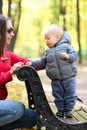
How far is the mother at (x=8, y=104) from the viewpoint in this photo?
4.39 metres

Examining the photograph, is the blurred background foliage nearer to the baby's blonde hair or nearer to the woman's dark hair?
the baby's blonde hair

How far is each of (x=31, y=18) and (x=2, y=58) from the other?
46.6 metres

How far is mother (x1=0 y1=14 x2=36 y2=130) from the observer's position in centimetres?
439

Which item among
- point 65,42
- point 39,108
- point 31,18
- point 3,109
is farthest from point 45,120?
point 31,18

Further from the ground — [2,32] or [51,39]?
[2,32]

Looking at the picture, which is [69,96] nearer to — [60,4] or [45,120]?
[45,120]

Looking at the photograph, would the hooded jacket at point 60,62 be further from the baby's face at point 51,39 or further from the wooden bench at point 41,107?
the wooden bench at point 41,107

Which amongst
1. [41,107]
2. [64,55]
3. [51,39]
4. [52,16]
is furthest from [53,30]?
[52,16]

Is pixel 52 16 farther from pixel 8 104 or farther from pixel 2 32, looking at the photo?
pixel 8 104

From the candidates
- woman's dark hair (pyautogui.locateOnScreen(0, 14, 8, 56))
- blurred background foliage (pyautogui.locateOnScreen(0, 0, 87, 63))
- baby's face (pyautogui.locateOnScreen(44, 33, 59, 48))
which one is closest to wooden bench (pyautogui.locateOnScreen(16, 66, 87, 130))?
woman's dark hair (pyautogui.locateOnScreen(0, 14, 8, 56))

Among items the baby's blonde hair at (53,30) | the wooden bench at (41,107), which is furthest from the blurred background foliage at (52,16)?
the wooden bench at (41,107)

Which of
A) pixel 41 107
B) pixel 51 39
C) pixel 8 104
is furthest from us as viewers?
pixel 51 39

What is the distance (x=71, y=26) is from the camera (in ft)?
149

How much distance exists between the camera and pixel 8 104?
14.5 feet
